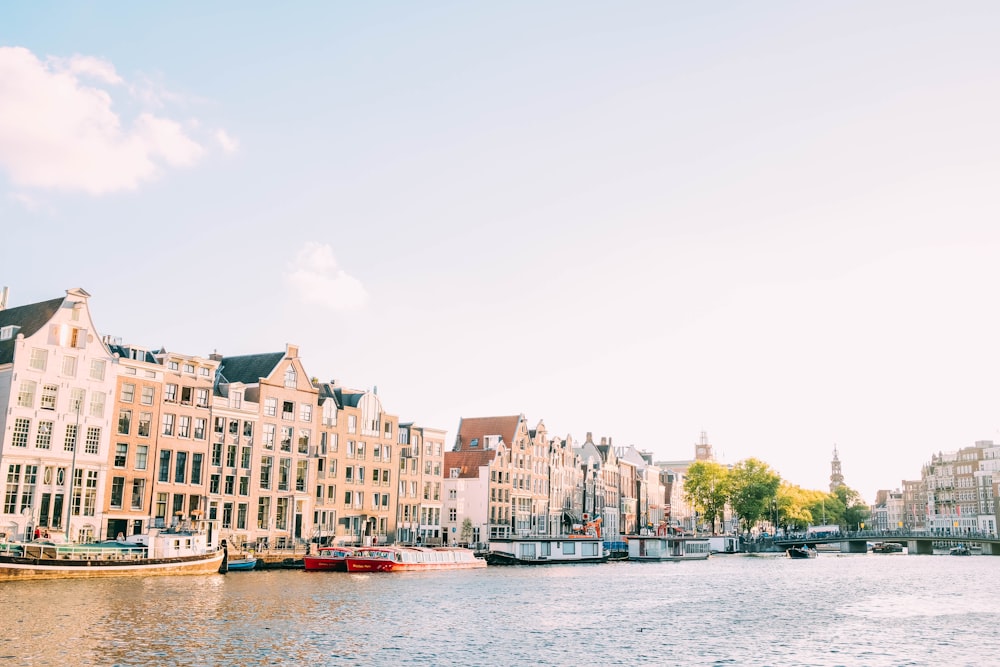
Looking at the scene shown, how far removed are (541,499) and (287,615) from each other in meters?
96.6

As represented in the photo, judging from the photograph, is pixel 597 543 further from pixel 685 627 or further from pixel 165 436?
pixel 685 627

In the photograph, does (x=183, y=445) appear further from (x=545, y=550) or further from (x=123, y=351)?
(x=545, y=550)

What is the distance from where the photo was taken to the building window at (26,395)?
248 ft

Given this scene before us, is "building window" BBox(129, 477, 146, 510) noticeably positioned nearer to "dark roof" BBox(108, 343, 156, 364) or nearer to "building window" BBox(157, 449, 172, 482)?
"building window" BBox(157, 449, 172, 482)

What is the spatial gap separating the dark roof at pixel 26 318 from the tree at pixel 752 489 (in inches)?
5273

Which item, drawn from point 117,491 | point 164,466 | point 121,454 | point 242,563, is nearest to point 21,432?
point 121,454

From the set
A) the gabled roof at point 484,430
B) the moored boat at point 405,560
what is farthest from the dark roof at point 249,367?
the gabled roof at point 484,430

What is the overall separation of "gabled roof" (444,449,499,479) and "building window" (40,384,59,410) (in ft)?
205

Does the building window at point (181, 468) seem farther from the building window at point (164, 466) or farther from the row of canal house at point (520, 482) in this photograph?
the row of canal house at point (520, 482)

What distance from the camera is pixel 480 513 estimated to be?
5074 inches

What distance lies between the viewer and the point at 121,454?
83.4 meters

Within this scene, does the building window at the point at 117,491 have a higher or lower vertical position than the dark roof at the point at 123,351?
lower

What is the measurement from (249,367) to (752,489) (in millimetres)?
112474

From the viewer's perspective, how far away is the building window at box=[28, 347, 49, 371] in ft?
253
